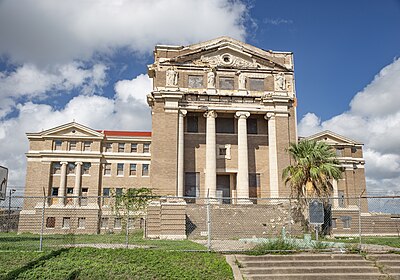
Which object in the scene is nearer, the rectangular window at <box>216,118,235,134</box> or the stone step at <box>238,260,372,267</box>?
the stone step at <box>238,260,372,267</box>

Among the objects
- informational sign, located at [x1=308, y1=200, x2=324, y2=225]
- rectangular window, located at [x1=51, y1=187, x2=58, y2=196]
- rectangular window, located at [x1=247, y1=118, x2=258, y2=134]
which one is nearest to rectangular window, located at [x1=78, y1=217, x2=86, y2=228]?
rectangular window, located at [x1=51, y1=187, x2=58, y2=196]

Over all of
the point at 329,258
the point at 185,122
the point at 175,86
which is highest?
the point at 175,86

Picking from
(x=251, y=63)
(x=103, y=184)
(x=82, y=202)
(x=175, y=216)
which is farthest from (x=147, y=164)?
(x=175, y=216)

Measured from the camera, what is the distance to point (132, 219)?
40531 millimetres

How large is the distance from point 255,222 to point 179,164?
879 cm

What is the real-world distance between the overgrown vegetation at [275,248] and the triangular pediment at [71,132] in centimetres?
4149

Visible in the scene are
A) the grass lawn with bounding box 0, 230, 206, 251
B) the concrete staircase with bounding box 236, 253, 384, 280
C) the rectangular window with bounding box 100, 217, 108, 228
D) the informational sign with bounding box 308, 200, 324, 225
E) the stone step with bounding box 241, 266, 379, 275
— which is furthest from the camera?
the rectangular window with bounding box 100, 217, 108, 228

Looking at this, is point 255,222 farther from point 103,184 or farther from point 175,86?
point 103,184

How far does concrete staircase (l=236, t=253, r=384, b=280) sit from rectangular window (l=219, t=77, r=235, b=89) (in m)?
25.5

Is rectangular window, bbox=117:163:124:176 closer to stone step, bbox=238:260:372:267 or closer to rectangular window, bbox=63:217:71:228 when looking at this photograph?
rectangular window, bbox=63:217:71:228

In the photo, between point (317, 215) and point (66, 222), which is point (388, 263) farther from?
point (66, 222)

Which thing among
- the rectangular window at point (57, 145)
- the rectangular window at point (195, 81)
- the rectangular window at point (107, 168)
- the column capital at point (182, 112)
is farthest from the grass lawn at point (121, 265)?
the rectangular window at point (57, 145)

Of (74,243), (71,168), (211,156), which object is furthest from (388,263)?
(71,168)

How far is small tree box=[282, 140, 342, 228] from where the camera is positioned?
3075 cm
